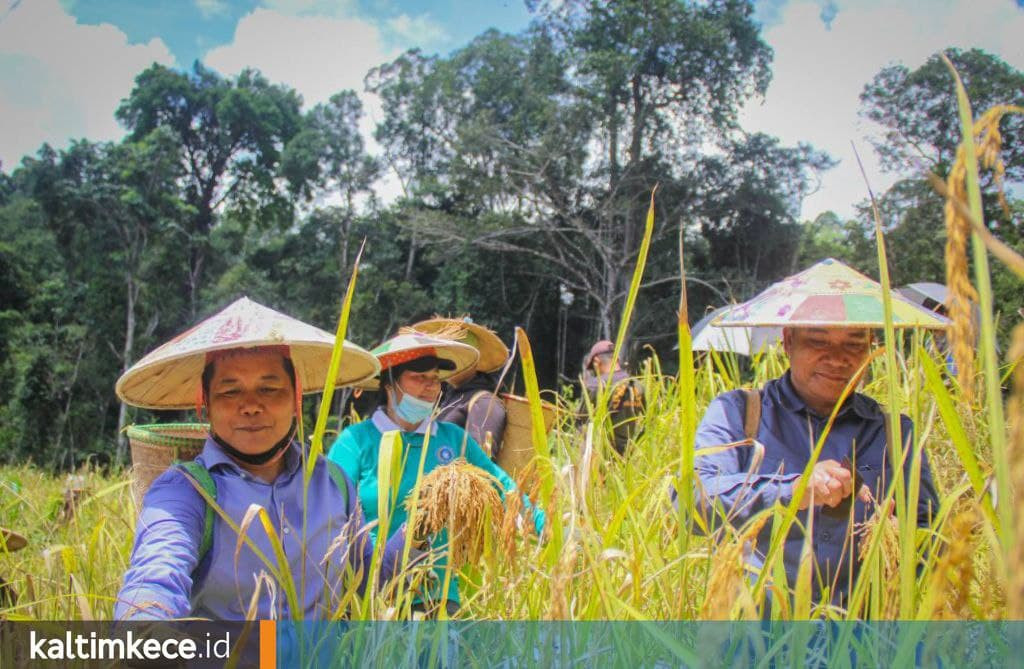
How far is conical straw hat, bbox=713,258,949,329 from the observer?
159 cm

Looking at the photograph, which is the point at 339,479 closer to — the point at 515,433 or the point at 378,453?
the point at 378,453

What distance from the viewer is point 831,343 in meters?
1.70

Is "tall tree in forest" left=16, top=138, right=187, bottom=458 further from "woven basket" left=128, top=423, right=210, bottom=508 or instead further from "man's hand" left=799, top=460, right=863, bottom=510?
"man's hand" left=799, top=460, right=863, bottom=510

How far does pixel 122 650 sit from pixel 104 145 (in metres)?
23.0

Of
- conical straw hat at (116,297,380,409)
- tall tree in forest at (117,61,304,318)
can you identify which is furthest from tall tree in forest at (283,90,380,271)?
conical straw hat at (116,297,380,409)

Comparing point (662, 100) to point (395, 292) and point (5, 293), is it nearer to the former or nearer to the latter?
point (395, 292)

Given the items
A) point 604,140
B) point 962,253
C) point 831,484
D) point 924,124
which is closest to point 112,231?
point 604,140

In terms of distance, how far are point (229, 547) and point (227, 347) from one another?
1.22 ft

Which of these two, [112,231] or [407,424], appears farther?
[112,231]

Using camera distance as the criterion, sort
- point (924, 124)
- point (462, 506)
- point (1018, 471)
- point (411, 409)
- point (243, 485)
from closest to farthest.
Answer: point (1018, 471), point (462, 506), point (243, 485), point (411, 409), point (924, 124)

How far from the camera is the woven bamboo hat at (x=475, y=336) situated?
3195mm

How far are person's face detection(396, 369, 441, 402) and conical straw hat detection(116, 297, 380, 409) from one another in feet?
1.48

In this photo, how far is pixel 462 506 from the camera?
108cm

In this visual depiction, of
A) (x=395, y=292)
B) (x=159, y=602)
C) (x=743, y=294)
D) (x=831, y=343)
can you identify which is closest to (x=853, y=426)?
(x=831, y=343)
